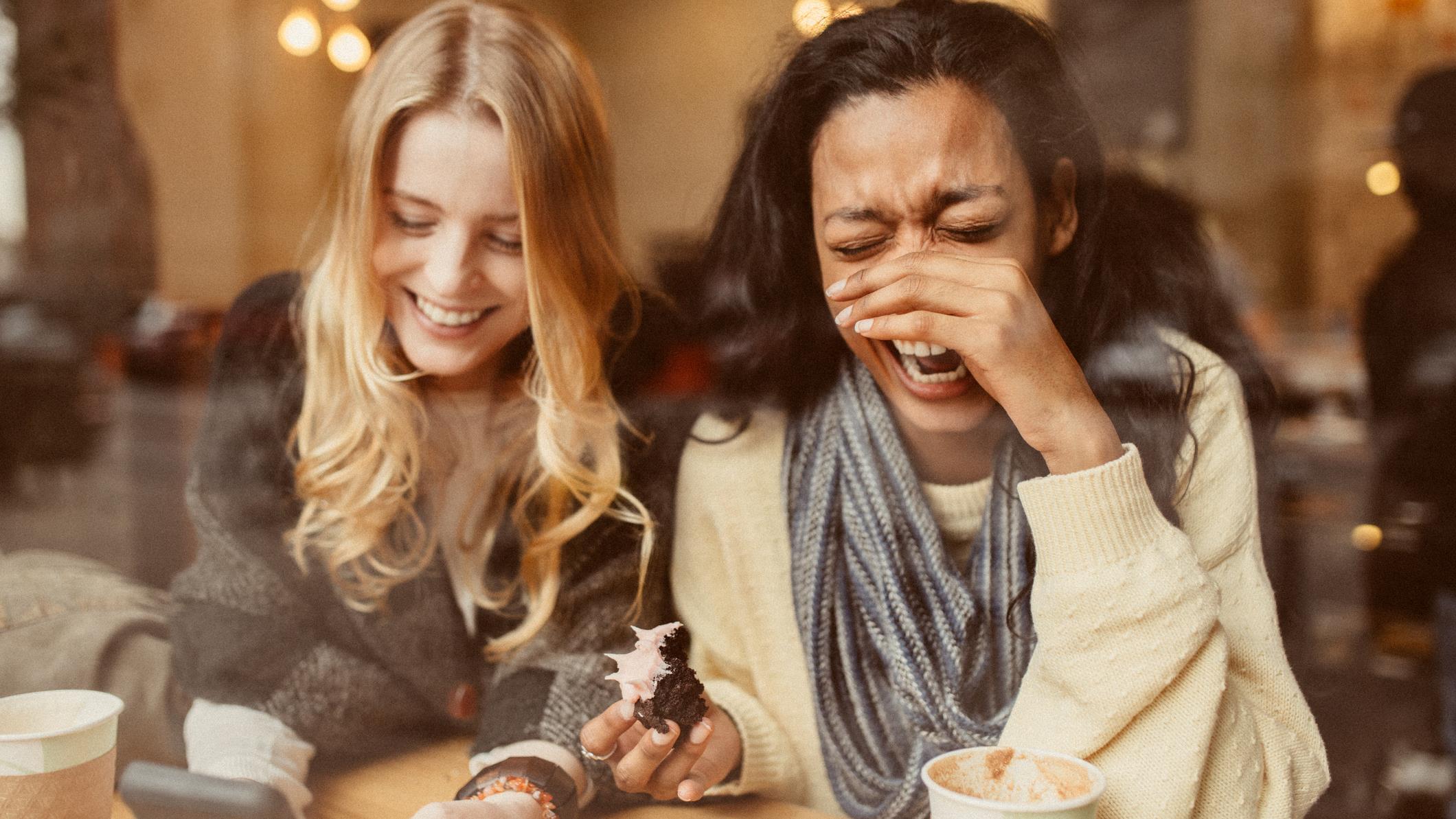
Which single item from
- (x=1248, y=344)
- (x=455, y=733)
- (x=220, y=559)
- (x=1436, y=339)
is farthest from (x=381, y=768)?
(x=1436, y=339)

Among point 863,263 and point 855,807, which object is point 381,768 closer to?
point 855,807

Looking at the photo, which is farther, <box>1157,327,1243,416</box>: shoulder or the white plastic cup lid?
<box>1157,327,1243,416</box>: shoulder

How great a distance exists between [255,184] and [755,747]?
3.49ft

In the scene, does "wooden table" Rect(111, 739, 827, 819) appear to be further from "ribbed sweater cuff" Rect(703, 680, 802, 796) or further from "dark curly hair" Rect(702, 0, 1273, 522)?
"dark curly hair" Rect(702, 0, 1273, 522)

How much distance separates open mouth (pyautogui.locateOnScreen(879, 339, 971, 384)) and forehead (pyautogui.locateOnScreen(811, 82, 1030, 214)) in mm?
147

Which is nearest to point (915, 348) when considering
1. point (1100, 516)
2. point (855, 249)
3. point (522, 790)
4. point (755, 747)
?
point (855, 249)

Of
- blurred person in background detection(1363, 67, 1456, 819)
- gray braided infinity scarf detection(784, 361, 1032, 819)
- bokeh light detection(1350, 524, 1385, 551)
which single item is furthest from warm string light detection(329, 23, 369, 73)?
bokeh light detection(1350, 524, 1385, 551)

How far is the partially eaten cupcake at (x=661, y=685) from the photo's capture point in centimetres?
116

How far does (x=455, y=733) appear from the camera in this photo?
1.46 m

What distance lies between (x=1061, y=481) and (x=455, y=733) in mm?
828

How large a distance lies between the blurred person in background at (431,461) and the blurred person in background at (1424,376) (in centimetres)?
156

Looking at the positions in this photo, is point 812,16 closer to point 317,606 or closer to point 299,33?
point 299,33

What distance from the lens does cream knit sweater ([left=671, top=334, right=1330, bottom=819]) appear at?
1098mm

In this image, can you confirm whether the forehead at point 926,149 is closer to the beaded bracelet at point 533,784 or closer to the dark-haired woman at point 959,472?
the dark-haired woman at point 959,472
